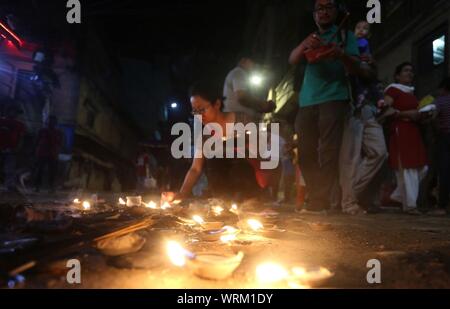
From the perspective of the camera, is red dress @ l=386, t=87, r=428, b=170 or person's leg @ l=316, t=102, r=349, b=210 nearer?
person's leg @ l=316, t=102, r=349, b=210

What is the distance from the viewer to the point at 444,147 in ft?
18.9

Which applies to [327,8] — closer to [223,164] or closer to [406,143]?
[406,143]

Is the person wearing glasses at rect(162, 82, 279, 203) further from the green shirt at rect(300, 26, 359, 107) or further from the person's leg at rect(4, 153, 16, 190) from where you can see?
the person's leg at rect(4, 153, 16, 190)

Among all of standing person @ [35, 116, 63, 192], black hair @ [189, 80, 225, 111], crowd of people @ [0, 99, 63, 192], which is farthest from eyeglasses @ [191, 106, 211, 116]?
standing person @ [35, 116, 63, 192]

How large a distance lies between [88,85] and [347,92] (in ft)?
55.7

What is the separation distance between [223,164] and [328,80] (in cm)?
238

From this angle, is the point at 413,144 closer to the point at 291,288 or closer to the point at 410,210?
the point at 410,210

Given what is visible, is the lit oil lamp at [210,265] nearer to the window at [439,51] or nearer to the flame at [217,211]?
the flame at [217,211]

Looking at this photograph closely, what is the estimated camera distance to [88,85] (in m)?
18.1

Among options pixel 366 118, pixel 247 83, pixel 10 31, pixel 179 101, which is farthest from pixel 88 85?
pixel 179 101

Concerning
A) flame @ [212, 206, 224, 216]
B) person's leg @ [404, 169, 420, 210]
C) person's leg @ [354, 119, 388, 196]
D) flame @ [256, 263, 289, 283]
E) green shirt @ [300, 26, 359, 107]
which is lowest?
flame @ [256, 263, 289, 283]

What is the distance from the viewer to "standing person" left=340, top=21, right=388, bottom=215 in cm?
486

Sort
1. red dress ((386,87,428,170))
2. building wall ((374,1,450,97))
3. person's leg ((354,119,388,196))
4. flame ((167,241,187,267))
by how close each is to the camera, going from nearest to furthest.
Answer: flame ((167,241,187,267)) < person's leg ((354,119,388,196)) < red dress ((386,87,428,170)) < building wall ((374,1,450,97))

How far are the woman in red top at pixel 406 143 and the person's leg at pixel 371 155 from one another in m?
0.61
